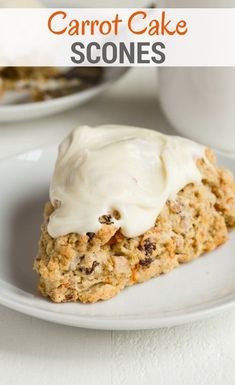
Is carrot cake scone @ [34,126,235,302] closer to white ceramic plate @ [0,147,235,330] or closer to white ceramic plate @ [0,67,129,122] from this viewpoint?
white ceramic plate @ [0,147,235,330]

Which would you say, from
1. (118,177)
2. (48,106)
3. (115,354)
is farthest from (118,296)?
(48,106)

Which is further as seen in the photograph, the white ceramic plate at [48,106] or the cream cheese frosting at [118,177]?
the white ceramic plate at [48,106]

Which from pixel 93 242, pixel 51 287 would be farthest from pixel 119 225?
pixel 51 287

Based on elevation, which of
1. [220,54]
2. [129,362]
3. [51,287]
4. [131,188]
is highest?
[220,54]

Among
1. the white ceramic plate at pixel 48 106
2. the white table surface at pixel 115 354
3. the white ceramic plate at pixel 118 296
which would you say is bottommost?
the white table surface at pixel 115 354

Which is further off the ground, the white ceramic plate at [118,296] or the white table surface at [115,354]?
the white ceramic plate at [118,296]

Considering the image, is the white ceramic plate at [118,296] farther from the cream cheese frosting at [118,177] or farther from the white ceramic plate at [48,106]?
the white ceramic plate at [48,106]

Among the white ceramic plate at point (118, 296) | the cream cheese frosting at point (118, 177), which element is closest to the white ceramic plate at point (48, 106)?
the white ceramic plate at point (118, 296)

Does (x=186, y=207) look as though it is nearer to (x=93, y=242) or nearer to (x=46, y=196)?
(x=93, y=242)
